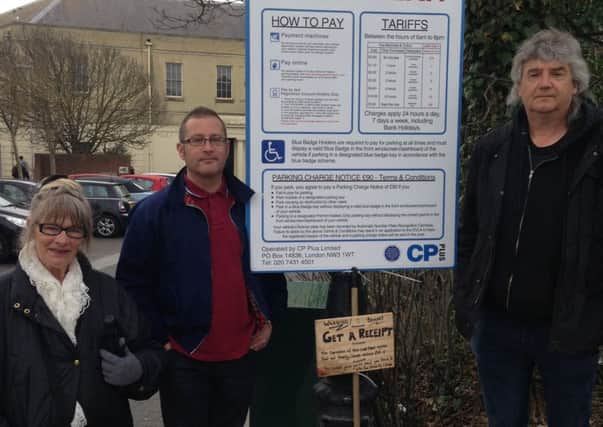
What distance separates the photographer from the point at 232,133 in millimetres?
35625

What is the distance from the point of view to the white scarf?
2.17 meters

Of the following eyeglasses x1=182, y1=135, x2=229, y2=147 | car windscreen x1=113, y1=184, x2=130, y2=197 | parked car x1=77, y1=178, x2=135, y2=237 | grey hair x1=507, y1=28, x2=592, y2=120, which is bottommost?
parked car x1=77, y1=178, x2=135, y2=237

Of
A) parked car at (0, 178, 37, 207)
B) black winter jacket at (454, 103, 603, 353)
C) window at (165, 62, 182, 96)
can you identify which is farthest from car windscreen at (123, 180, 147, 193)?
window at (165, 62, 182, 96)

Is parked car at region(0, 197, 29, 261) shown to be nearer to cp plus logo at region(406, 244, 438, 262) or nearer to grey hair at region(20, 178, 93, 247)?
grey hair at region(20, 178, 93, 247)

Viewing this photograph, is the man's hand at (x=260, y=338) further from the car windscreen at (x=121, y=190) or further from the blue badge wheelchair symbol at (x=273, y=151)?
the car windscreen at (x=121, y=190)

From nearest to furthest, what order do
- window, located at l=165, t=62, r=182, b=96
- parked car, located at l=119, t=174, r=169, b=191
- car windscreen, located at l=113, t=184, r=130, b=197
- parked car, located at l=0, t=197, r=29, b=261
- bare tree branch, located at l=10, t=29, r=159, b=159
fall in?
parked car, located at l=0, t=197, r=29, b=261 < car windscreen, located at l=113, t=184, r=130, b=197 < parked car, located at l=119, t=174, r=169, b=191 < bare tree branch, located at l=10, t=29, r=159, b=159 < window, located at l=165, t=62, r=182, b=96

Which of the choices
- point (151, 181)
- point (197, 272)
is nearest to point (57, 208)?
point (197, 272)

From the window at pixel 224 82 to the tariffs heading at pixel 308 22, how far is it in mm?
37053

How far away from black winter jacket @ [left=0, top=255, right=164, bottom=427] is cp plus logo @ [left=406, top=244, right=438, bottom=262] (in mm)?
1175

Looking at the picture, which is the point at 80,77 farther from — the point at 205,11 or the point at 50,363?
the point at 50,363

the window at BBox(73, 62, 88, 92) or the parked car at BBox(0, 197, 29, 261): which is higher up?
the window at BBox(73, 62, 88, 92)

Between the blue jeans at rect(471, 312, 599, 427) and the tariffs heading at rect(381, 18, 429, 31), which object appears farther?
the tariffs heading at rect(381, 18, 429, 31)

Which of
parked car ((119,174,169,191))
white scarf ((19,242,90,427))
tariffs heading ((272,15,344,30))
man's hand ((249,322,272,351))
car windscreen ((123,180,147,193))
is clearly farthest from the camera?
parked car ((119,174,169,191))

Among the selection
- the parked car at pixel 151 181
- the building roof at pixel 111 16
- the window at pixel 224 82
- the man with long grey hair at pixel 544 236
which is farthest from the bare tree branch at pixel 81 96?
the man with long grey hair at pixel 544 236
